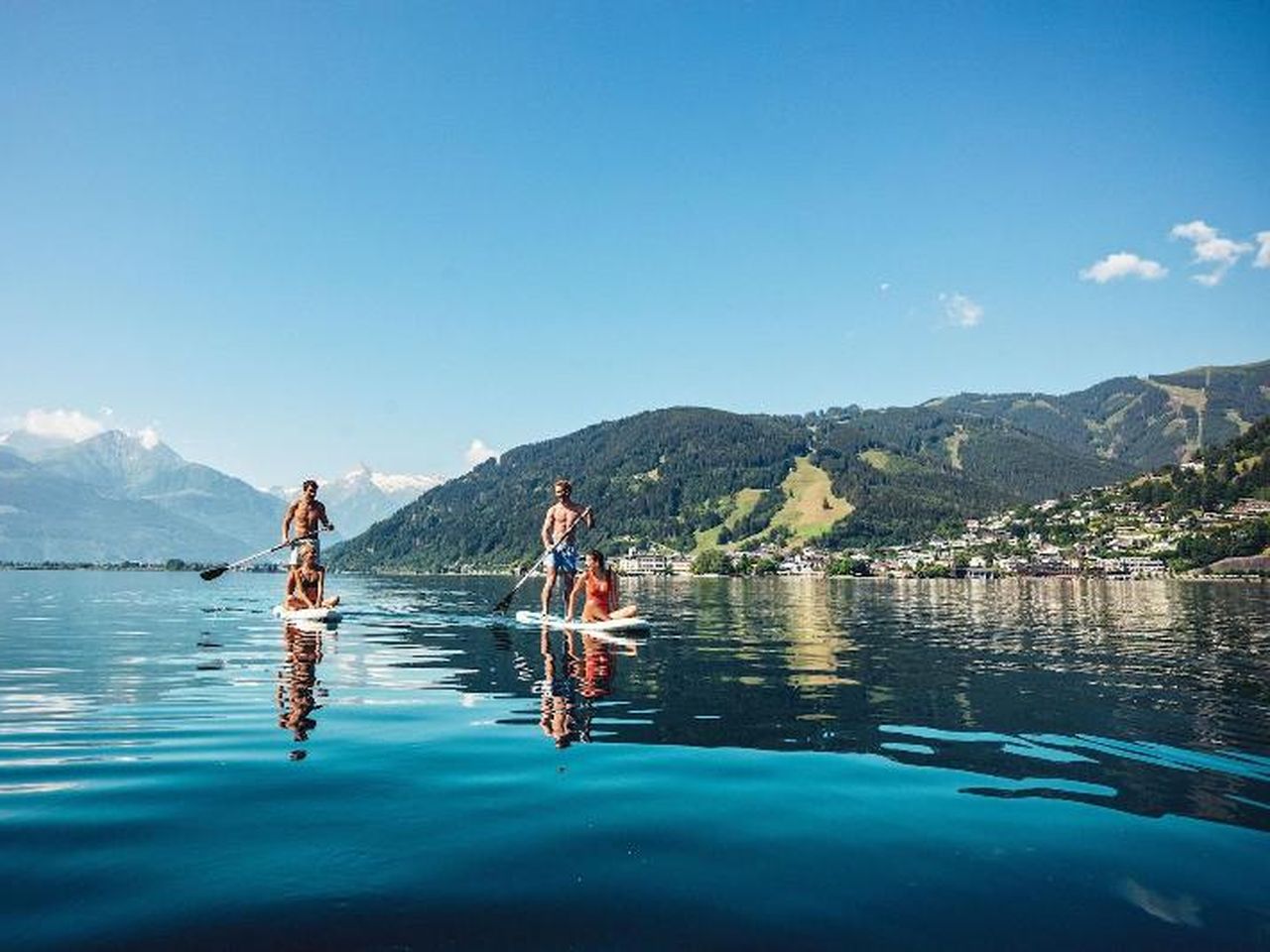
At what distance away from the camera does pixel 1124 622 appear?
43062 mm

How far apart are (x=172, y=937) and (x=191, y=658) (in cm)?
1915

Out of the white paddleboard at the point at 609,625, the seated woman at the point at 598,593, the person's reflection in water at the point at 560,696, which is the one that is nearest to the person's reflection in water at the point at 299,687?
the person's reflection in water at the point at 560,696

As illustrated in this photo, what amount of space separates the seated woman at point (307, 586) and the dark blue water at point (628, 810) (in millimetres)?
14818

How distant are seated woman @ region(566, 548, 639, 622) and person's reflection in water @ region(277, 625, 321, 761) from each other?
8.77 m

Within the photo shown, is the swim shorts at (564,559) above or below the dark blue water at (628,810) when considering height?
above

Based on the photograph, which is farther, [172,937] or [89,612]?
[89,612]

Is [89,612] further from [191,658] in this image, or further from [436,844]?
[436,844]

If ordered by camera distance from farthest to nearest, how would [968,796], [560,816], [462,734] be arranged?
[462,734] → [968,796] → [560,816]

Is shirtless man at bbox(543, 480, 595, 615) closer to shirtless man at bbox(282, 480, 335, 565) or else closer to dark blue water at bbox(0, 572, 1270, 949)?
shirtless man at bbox(282, 480, 335, 565)

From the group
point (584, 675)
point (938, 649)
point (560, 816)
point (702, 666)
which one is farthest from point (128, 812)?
point (938, 649)

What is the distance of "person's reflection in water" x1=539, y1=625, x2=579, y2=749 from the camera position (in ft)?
41.0

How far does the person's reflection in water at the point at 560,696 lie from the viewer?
1249 centimetres

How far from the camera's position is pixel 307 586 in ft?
115

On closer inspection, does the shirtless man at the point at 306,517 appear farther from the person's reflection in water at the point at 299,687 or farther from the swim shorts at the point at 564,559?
the swim shorts at the point at 564,559
